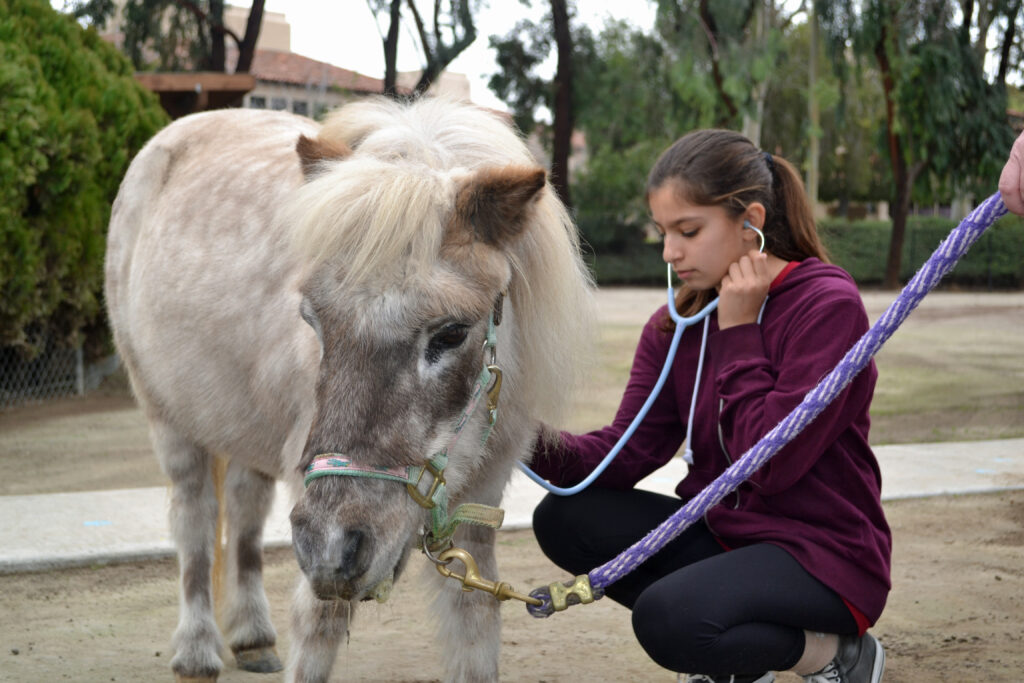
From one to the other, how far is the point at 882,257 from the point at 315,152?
27.4m

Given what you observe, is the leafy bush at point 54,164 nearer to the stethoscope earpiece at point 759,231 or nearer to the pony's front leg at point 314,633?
the pony's front leg at point 314,633

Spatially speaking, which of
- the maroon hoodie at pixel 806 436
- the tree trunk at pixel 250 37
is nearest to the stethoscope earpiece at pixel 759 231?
the maroon hoodie at pixel 806 436

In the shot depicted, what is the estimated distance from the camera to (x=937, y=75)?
21.0 metres

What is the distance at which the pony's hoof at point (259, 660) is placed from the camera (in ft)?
11.7

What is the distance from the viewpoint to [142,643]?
3.68 meters

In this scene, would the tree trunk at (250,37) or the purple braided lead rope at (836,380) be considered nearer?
the purple braided lead rope at (836,380)

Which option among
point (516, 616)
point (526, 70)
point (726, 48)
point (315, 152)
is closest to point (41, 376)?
point (516, 616)

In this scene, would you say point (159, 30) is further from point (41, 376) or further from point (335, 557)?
point (335, 557)

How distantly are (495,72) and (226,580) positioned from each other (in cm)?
2483

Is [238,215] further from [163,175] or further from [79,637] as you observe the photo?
[79,637]

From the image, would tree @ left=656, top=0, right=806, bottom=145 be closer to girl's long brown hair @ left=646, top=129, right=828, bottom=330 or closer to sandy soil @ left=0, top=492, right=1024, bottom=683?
sandy soil @ left=0, top=492, right=1024, bottom=683

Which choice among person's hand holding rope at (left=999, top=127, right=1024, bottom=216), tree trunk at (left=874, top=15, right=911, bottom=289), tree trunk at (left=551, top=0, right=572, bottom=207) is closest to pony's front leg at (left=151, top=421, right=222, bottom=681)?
person's hand holding rope at (left=999, top=127, right=1024, bottom=216)

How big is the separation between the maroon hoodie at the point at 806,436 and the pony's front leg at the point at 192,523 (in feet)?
6.02

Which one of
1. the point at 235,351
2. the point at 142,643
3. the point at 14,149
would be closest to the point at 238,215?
the point at 235,351
